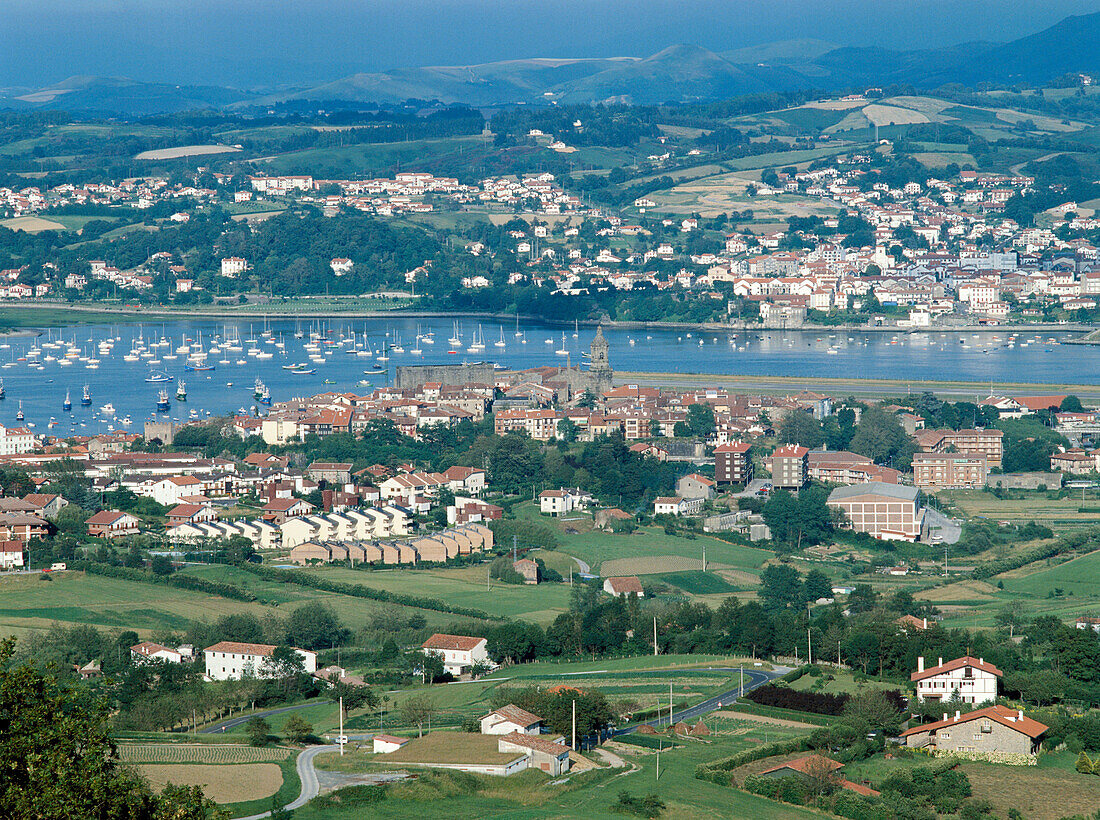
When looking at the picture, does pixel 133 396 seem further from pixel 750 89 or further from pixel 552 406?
pixel 750 89

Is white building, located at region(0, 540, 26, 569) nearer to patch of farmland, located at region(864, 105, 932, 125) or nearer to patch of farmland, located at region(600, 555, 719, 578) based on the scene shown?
patch of farmland, located at region(600, 555, 719, 578)

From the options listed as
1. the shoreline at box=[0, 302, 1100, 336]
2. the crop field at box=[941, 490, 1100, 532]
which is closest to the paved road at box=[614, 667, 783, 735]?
the crop field at box=[941, 490, 1100, 532]

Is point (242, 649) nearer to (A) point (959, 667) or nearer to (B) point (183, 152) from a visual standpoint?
(A) point (959, 667)

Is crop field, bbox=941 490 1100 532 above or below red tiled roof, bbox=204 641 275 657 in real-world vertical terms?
above

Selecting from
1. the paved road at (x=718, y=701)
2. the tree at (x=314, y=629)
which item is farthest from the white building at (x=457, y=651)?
the paved road at (x=718, y=701)

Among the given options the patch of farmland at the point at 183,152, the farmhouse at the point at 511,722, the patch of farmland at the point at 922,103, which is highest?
the patch of farmland at the point at 922,103

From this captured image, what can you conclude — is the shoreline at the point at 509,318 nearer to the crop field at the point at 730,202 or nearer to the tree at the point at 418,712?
the crop field at the point at 730,202

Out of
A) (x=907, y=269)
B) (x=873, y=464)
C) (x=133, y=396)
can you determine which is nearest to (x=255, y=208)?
(x=907, y=269)
